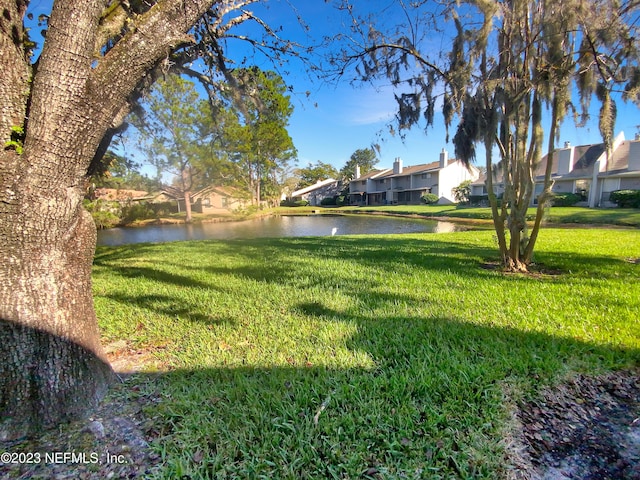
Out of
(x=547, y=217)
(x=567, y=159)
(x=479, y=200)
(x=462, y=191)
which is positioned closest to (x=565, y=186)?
(x=567, y=159)

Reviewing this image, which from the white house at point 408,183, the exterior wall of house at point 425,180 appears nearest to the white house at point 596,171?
the white house at point 408,183

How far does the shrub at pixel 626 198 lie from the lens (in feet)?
60.1

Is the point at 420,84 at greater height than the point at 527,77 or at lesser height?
greater

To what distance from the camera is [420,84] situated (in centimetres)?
525

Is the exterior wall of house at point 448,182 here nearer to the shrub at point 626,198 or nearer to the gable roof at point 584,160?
the gable roof at point 584,160

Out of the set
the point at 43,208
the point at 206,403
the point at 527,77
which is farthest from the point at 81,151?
the point at 527,77

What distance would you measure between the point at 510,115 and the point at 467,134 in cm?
64

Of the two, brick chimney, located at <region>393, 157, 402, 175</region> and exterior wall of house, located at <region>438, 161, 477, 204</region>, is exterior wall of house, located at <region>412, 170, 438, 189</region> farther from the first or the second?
brick chimney, located at <region>393, 157, 402, 175</region>

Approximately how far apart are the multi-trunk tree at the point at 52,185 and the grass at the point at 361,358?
0.65 m

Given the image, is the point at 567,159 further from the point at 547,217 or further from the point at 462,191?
the point at 547,217

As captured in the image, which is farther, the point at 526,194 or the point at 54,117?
the point at 526,194

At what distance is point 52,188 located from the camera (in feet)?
5.66

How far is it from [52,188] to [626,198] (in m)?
27.0

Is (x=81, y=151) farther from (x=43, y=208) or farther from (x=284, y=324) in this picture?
(x=284, y=324)
